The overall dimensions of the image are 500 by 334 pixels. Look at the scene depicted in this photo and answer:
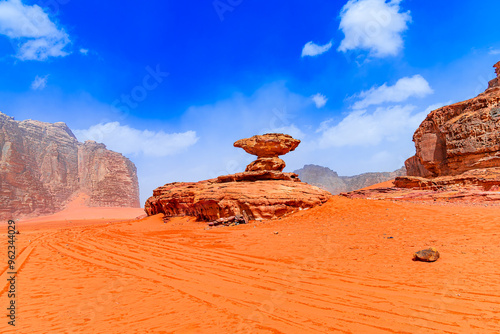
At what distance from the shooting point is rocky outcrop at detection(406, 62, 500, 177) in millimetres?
24953

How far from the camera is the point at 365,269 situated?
5500mm

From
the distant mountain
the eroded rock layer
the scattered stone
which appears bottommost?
the scattered stone

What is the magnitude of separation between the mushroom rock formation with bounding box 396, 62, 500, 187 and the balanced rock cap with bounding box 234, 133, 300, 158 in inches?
618

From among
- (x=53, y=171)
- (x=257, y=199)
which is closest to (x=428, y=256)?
(x=257, y=199)

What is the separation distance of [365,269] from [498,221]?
7318mm

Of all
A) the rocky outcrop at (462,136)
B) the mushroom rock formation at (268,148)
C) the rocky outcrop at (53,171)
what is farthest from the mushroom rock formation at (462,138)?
the rocky outcrop at (53,171)

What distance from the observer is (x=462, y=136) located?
89.8 ft

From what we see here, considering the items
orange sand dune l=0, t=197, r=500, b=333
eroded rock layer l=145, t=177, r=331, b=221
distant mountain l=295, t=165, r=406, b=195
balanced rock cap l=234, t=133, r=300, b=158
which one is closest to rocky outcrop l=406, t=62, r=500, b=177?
balanced rock cap l=234, t=133, r=300, b=158

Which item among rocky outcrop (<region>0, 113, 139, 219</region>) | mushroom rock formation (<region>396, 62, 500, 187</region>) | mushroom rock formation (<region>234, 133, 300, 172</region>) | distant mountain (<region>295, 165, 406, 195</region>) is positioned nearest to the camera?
mushroom rock formation (<region>234, 133, 300, 172</region>)

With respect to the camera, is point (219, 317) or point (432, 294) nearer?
point (219, 317)

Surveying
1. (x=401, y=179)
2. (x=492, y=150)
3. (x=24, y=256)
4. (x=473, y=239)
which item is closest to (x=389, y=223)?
(x=473, y=239)

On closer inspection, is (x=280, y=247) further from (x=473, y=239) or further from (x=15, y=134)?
(x=15, y=134)

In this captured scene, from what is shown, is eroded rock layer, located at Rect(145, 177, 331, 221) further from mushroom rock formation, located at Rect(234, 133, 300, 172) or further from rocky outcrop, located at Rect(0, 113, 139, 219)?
rocky outcrop, located at Rect(0, 113, 139, 219)

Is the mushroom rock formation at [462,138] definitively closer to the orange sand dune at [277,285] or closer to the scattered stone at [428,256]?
the orange sand dune at [277,285]
